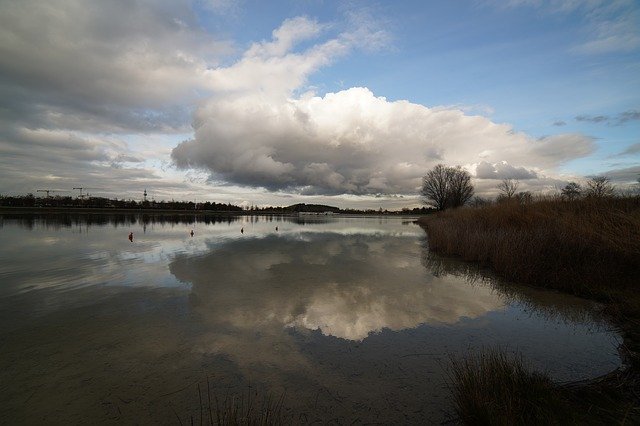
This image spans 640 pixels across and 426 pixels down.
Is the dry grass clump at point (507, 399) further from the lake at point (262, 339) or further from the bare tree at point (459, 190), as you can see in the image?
the bare tree at point (459, 190)

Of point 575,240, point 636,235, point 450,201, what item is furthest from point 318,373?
point 450,201

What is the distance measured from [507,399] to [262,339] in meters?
3.66

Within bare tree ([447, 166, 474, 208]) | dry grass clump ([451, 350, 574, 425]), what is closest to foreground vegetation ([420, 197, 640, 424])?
dry grass clump ([451, 350, 574, 425])

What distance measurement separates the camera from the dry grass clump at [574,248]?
8205mm

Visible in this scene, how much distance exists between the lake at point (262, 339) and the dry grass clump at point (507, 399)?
0.40m

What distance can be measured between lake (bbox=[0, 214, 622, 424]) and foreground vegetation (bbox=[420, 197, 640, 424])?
430 mm

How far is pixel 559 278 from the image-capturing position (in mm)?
8906

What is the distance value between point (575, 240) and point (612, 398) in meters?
7.69

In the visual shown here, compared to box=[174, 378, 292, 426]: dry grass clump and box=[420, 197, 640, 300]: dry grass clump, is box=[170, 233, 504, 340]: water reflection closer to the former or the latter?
box=[420, 197, 640, 300]: dry grass clump

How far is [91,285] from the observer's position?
8.52 m

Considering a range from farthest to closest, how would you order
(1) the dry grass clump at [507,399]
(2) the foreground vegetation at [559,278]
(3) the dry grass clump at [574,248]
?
(3) the dry grass clump at [574,248] → (2) the foreground vegetation at [559,278] → (1) the dry grass clump at [507,399]

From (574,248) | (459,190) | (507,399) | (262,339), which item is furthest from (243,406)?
(459,190)

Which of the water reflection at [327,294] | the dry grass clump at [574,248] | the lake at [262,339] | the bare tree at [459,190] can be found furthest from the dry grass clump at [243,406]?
the bare tree at [459,190]

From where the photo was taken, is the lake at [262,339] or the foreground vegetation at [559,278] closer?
the foreground vegetation at [559,278]
